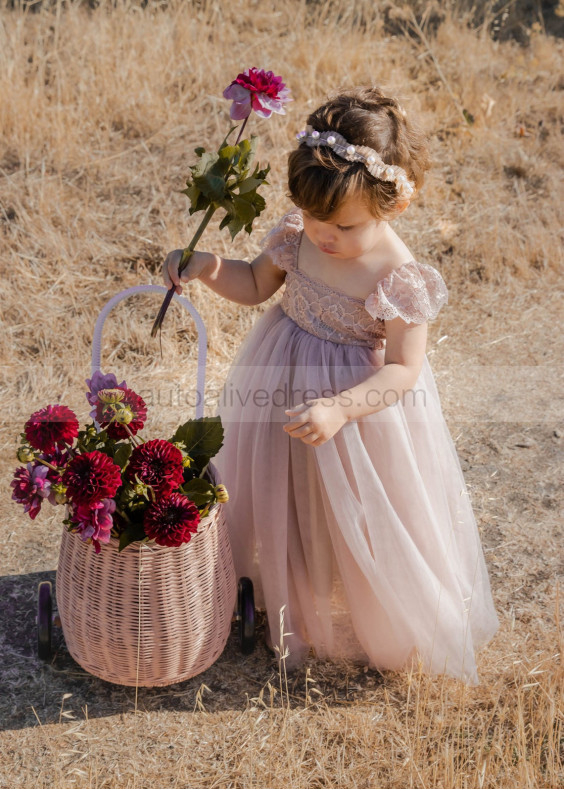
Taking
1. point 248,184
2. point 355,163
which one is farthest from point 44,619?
point 355,163

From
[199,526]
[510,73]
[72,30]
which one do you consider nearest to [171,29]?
[72,30]

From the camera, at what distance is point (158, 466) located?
1785 millimetres

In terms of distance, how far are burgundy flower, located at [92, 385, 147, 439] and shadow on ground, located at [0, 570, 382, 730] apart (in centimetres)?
66

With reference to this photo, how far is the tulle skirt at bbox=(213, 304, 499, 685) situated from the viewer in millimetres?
2016

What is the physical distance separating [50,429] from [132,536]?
29 cm

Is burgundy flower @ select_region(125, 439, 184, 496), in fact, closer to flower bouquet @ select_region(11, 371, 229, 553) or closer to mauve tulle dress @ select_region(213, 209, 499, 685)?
flower bouquet @ select_region(11, 371, 229, 553)

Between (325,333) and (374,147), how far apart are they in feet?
1.51

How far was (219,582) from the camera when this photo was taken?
2.00 m

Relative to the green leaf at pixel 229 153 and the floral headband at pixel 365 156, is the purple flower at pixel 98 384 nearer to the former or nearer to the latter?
the green leaf at pixel 229 153

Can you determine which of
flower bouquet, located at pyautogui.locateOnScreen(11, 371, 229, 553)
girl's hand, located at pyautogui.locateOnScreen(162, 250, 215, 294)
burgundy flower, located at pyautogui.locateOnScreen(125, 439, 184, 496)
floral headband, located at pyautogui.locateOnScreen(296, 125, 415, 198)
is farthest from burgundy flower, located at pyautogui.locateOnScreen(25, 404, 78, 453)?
floral headband, located at pyautogui.locateOnScreen(296, 125, 415, 198)

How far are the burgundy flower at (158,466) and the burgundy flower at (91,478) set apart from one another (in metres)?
0.07

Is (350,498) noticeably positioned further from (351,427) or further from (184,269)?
(184,269)

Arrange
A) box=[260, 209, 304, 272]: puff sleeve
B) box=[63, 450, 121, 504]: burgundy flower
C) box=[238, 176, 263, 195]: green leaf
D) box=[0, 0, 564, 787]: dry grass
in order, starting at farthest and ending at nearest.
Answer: box=[260, 209, 304, 272]: puff sleeve → box=[0, 0, 564, 787]: dry grass → box=[238, 176, 263, 195]: green leaf → box=[63, 450, 121, 504]: burgundy flower

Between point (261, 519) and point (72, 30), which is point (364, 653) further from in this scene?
point (72, 30)
